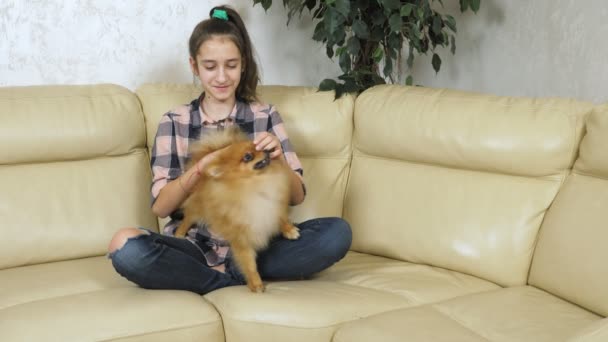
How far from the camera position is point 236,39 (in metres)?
2.07

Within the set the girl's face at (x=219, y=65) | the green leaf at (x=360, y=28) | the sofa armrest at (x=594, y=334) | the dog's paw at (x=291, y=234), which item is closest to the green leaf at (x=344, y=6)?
→ the green leaf at (x=360, y=28)

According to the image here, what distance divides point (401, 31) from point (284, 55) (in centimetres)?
60

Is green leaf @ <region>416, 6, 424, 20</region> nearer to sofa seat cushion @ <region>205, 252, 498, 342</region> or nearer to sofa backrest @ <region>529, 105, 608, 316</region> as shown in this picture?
sofa backrest @ <region>529, 105, 608, 316</region>

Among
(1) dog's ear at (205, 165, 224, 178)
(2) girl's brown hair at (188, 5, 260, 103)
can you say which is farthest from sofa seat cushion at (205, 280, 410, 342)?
(2) girl's brown hair at (188, 5, 260, 103)

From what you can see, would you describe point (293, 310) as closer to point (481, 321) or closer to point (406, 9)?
point (481, 321)

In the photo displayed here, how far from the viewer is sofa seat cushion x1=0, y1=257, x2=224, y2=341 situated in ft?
5.18

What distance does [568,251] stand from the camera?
1.83 metres

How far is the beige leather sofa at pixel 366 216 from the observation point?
167 centimetres

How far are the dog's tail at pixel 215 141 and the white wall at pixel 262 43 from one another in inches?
39.7

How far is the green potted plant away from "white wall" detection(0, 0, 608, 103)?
21cm

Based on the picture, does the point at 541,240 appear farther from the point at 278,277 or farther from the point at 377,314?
the point at 278,277

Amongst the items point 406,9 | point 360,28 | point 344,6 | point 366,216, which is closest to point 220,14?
point 344,6

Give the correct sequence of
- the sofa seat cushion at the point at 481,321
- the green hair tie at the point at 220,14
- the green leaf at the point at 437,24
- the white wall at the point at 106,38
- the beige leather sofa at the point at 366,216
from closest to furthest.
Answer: the sofa seat cushion at the point at 481,321 < the beige leather sofa at the point at 366,216 < the green hair tie at the point at 220,14 < the white wall at the point at 106,38 < the green leaf at the point at 437,24

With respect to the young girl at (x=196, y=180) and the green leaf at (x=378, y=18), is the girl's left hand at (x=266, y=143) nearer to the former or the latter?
the young girl at (x=196, y=180)
